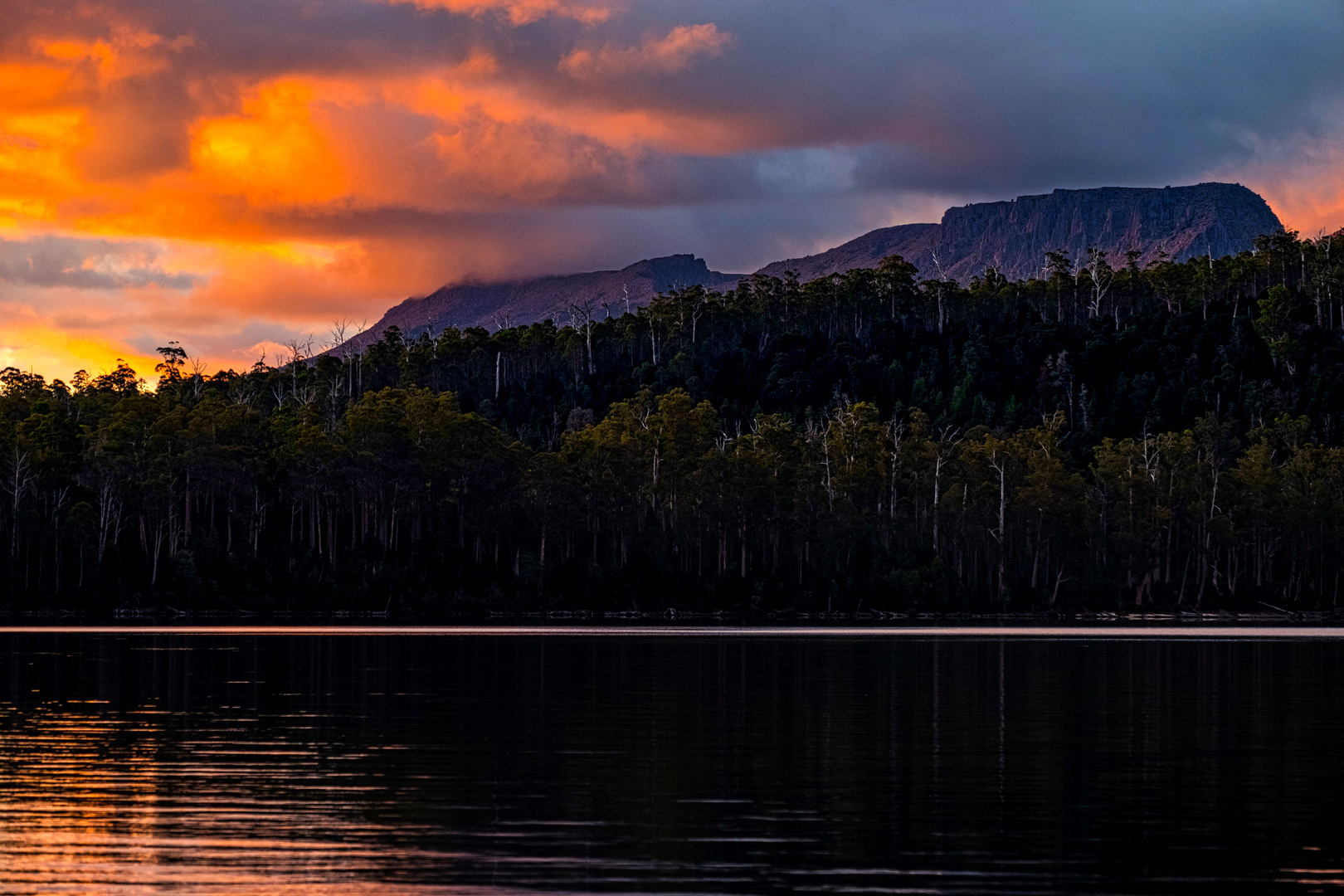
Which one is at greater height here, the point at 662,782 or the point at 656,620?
the point at 662,782

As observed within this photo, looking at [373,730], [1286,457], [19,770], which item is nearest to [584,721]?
[373,730]

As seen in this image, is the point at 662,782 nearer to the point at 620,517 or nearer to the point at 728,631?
the point at 728,631

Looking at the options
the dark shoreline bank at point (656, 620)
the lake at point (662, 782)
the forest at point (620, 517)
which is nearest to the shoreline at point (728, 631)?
the dark shoreline bank at point (656, 620)

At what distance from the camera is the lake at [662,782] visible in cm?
2041

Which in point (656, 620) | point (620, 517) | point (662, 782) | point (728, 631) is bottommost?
point (656, 620)

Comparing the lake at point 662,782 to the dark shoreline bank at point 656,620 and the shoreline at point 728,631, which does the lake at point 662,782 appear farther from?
the dark shoreline bank at point 656,620

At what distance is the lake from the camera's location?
2041cm

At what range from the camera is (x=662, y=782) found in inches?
1136

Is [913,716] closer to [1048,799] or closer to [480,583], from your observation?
[1048,799]

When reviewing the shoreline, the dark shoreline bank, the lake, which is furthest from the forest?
the lake

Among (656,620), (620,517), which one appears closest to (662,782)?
(656,620)

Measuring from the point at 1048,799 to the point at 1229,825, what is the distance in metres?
3.27

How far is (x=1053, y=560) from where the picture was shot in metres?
166

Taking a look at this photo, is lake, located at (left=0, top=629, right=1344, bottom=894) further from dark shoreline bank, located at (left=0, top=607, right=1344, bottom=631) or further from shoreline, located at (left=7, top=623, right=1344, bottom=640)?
dark shoreline bank, located at (left=0, top=607, right=1344, bottom=631)
